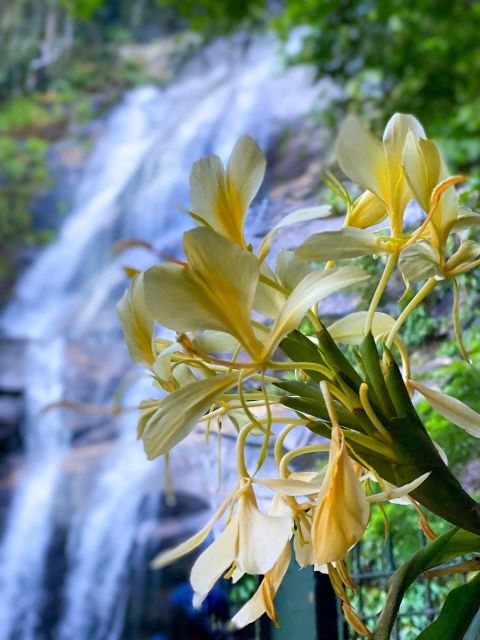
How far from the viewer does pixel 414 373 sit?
62cm

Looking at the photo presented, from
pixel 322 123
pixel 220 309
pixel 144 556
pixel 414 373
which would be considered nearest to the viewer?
pixel 220 309

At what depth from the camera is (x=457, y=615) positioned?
14.0 inches

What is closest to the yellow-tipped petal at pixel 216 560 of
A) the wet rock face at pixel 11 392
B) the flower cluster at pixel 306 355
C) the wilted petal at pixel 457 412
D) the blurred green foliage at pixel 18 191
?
the flower cluster at pixel 306 355

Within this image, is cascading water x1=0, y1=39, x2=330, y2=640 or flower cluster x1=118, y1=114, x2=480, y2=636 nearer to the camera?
flower cluster x1=118, y1=114, x2=480, y2=636

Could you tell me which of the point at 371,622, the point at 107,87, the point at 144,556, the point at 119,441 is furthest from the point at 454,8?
the point at 371,622

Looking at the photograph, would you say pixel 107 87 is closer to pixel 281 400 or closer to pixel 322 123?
pixel 322 123

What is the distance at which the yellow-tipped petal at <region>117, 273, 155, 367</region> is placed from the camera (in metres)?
0.37

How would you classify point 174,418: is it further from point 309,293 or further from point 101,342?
point 101,342

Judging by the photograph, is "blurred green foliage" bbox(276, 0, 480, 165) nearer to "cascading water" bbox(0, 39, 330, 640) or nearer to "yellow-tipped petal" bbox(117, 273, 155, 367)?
"cascading water" bbox(0, 39, 330, 640)

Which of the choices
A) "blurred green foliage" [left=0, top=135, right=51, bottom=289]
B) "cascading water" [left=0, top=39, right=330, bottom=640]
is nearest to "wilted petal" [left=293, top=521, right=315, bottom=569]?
"cascading water" [left=0, top=39, right=330, bottom=640]

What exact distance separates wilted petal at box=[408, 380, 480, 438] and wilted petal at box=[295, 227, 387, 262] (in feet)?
0.27

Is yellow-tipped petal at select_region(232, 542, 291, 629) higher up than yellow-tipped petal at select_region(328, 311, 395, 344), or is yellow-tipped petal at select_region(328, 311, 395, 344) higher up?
yellow-tipped petal at select_region(328, 311, 395, 344)

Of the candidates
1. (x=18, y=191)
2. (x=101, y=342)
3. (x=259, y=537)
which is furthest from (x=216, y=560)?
(x=18, y=191)

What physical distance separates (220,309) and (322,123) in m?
1.45
